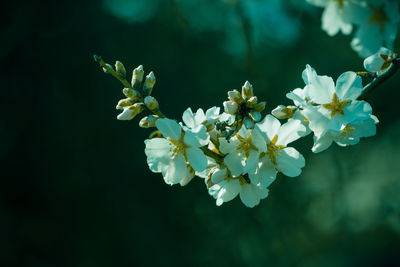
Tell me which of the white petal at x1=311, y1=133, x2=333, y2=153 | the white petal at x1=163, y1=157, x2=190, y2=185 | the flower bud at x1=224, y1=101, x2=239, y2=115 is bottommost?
the white petal at x1=163, y1=157, x2=190, y2=185

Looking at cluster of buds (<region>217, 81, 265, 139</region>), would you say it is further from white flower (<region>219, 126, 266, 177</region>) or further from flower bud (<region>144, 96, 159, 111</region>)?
flower bud (<region>144, 96, 159, 111</region>)

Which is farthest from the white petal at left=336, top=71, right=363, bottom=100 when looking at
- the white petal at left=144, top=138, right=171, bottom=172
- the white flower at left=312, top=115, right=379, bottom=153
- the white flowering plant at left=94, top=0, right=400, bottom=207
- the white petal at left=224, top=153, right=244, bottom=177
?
the white petal at left=144, top=138, right=171, bottom=172

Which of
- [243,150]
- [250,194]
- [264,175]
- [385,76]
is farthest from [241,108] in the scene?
[385,76]

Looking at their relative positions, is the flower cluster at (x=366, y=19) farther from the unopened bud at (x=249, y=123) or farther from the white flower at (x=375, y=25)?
the unopened bud at (x=249, y=123)

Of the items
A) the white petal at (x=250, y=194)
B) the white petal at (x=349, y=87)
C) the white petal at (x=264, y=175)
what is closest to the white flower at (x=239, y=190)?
the white petal at (x=250, y=194)

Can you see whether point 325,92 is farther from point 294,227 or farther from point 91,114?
point 294,227

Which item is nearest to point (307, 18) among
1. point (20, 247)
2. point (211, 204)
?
point (211, 204)

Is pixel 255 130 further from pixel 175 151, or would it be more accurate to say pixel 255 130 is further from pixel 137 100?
pixel 137 100
